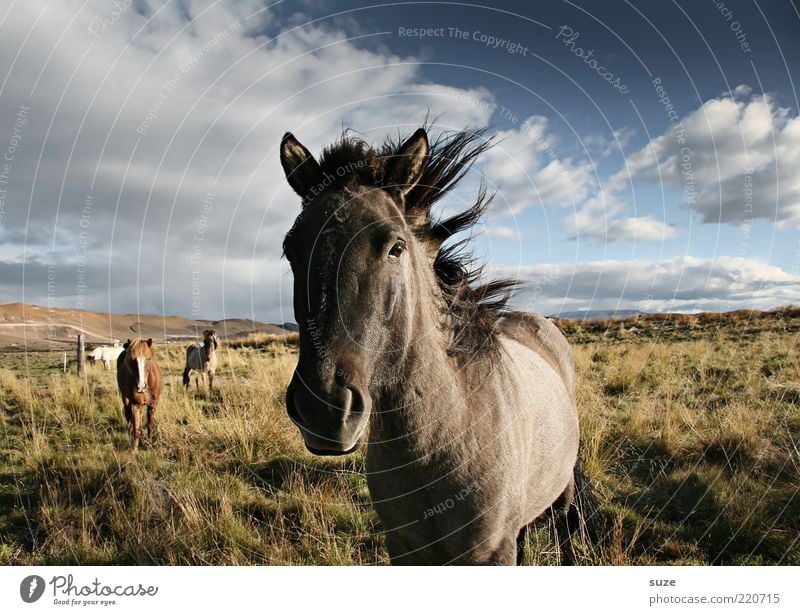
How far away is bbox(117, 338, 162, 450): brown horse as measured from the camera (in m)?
8.98

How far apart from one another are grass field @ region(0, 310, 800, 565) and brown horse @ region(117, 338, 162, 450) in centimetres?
33

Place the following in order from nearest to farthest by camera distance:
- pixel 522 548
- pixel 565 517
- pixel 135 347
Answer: pixel 522 548 < pixel 565 517 < pixel 135 347

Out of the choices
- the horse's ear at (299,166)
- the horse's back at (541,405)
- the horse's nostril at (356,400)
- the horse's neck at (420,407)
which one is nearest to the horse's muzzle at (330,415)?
the horse's nostril at (356,400)

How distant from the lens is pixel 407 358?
267cm

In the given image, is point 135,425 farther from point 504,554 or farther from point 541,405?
point 504,554

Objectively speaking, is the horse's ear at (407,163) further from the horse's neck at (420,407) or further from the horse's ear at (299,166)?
the horse's neck at (420,407)

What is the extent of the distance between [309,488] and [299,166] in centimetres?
434

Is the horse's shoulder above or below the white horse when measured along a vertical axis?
above

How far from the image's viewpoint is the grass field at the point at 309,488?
4.62m

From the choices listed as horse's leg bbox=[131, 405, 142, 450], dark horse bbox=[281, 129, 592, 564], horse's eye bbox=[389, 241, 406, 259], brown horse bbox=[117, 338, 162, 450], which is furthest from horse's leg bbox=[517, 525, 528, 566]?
horse's leg bbox=[131, 405, 142, 450]

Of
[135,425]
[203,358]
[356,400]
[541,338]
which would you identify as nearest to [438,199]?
[356,400]

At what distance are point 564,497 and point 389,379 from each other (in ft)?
11.5

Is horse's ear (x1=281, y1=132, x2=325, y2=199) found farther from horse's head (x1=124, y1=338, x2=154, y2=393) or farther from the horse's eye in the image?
horse's head (x1=124, y1=338, x2=154, y2=393)

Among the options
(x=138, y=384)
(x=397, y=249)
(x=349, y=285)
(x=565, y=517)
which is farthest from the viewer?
(x=138, y=384)
